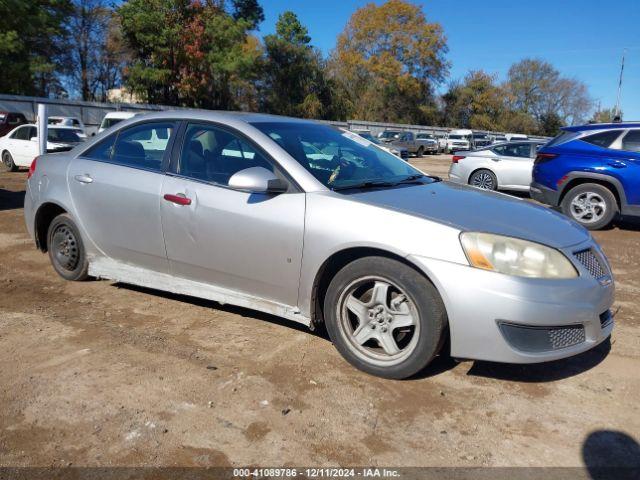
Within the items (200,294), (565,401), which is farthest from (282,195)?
(565,401)

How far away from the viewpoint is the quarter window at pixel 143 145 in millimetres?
4094

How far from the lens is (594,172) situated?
8273 mm

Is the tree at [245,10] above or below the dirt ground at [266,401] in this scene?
above

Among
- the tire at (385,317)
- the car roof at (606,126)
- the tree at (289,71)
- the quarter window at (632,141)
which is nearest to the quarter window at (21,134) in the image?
the car roof at (606,126)

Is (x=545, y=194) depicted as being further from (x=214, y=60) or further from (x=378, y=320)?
(x=214, y=60)

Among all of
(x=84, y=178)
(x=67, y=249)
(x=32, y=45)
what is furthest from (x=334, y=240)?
(x=32, y=45)

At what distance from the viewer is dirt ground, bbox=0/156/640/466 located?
2.51 m

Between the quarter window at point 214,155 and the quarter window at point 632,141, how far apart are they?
6763 mm

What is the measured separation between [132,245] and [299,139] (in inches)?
59.6

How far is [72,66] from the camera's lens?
40.0m

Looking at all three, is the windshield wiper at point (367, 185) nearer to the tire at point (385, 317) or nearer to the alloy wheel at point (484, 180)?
the tire at point (385, 317)

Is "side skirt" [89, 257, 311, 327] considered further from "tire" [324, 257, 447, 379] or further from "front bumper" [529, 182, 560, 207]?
"front bumper" [529, 182, 560, 207]

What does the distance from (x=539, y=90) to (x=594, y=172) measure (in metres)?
71.9

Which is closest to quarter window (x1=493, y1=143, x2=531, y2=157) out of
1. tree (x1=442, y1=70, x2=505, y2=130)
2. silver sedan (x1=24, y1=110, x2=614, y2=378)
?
silver sedan (x1=24, y1=110, x2=614, y2=378)
